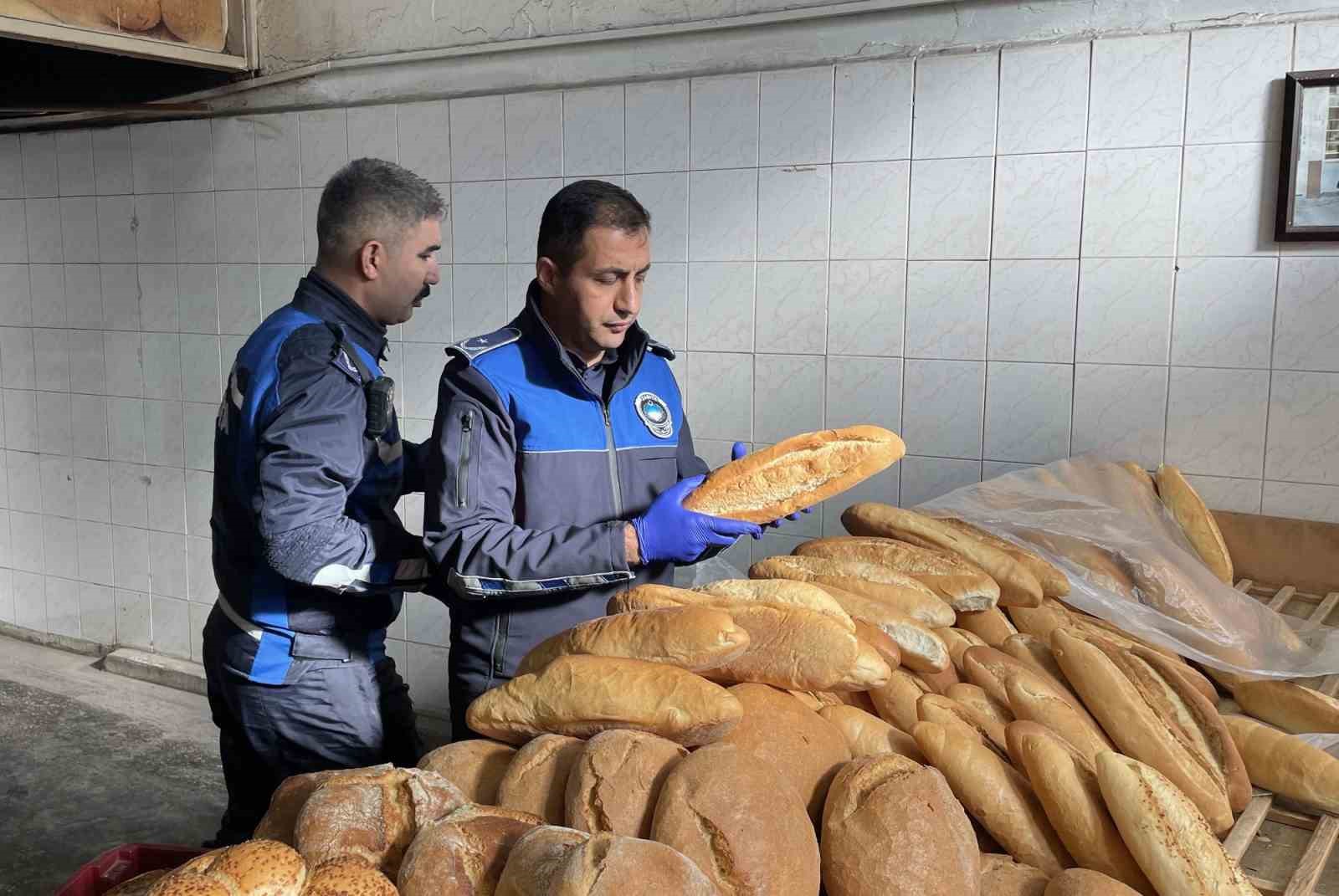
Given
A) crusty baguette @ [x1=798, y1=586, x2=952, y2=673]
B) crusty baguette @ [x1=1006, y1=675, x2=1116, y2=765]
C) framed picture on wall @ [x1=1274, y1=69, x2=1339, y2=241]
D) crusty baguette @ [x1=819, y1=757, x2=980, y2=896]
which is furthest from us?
framed picture on wall @ [x1=1274, y1=69, x2=1339, y2=241]

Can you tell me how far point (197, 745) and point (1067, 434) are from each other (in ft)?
10.4

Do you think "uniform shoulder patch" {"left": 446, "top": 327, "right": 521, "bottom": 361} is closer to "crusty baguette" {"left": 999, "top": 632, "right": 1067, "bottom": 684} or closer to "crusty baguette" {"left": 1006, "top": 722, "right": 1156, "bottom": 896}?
"crusty baguette" {"left": 999, "top": 632, "right": 1067, "bottom": 684}

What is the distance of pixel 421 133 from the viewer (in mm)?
3582

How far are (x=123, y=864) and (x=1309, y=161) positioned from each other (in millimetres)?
2644

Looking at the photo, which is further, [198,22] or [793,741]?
[198,22]

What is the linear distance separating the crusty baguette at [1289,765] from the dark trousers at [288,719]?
4.99 feet

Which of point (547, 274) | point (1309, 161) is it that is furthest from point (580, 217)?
point (1309, 161)

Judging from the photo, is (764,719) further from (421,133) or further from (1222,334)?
(421,133)

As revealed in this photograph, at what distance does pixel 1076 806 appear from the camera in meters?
1.04

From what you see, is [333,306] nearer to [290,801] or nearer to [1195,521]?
[290,801]

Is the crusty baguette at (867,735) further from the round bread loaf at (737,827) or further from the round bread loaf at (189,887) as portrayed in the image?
the round bread loaf at (189,887)

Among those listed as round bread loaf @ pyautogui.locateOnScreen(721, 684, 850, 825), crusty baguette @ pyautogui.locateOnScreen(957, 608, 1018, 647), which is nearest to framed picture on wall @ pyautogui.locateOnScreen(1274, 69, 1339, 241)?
crusty baguette @ pyautogui.locateOnScreen(957, 608, 1018, 647)

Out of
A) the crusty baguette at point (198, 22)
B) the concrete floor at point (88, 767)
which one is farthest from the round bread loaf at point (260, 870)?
the crusty baguette at point (198, 22)

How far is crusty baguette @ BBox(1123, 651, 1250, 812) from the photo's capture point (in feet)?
4.25
